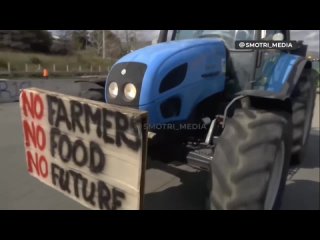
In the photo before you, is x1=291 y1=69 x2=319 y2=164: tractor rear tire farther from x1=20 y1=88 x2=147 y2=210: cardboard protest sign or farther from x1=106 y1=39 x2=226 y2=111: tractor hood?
x1=20 y1=88 x2=147 y2=210: cardboard protest sign

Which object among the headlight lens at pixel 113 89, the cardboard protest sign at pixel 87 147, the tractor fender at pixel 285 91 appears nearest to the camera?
the cardboard protest sign at pixel 87 147

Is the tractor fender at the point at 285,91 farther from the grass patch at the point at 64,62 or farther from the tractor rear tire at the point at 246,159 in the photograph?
the grass patch at the point at 64,62

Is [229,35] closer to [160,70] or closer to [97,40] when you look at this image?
[160,70]

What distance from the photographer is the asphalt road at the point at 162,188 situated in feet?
11.4

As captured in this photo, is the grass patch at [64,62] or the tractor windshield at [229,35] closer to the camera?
the tractor windshield at [229,35]

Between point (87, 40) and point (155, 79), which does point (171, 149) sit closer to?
point (155, 79)

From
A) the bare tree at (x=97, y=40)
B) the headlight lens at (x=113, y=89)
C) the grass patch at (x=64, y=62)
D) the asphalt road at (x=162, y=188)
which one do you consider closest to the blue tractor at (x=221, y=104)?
the headlight lens at (x=113, y=89)

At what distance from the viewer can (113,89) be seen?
3.09 m

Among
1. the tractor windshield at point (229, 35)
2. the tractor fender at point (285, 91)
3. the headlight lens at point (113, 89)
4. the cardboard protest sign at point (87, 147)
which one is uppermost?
the tractor windshield at point (229, 35)

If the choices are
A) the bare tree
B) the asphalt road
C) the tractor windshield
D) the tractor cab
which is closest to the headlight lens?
the asphalt road

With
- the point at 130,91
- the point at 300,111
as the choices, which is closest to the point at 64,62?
the point at 300,111

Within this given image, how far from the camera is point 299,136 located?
457 centimetres

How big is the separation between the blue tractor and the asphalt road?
479mm

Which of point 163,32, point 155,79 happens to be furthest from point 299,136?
point 155,79
